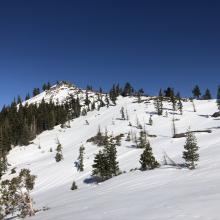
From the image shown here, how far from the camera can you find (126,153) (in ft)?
307

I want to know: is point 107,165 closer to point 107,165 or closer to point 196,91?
point 107,165

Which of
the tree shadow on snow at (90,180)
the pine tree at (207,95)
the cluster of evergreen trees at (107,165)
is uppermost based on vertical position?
the pine tree at (207,95)

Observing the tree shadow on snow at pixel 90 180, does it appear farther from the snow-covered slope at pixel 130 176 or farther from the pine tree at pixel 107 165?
the pine tree at pixel 107 165

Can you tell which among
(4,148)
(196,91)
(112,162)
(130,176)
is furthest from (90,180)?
(196,91)

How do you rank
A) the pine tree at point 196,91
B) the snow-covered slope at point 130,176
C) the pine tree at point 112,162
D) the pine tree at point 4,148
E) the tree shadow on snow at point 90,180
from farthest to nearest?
the pine tree at point 196,91
the pine tree at point 4,148
the tree shadow on snow at point 90,180
the pine tree at point 112,162
the snow-covered slope at point 130,176

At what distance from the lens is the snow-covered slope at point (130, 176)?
78.1ft

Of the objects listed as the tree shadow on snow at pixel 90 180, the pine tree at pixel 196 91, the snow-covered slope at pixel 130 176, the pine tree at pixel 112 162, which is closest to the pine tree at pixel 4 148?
the snow-covered slope at pixel 130 176

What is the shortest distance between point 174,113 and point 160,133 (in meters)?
32.7

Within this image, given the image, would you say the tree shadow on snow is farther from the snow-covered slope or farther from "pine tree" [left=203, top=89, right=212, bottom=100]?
"pine tree" [left=203, top=89, right=212, bottom=100]

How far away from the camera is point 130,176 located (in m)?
54.5

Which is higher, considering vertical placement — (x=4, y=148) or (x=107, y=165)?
(x=4, y=148)

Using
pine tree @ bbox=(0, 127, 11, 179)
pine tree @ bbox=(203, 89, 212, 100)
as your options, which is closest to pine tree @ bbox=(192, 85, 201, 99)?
pine tree @ bbox=(203, 89, 212, 100)

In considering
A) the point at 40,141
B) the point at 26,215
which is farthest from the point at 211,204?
the point at 40,141

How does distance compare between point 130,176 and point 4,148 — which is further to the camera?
point 4,148
